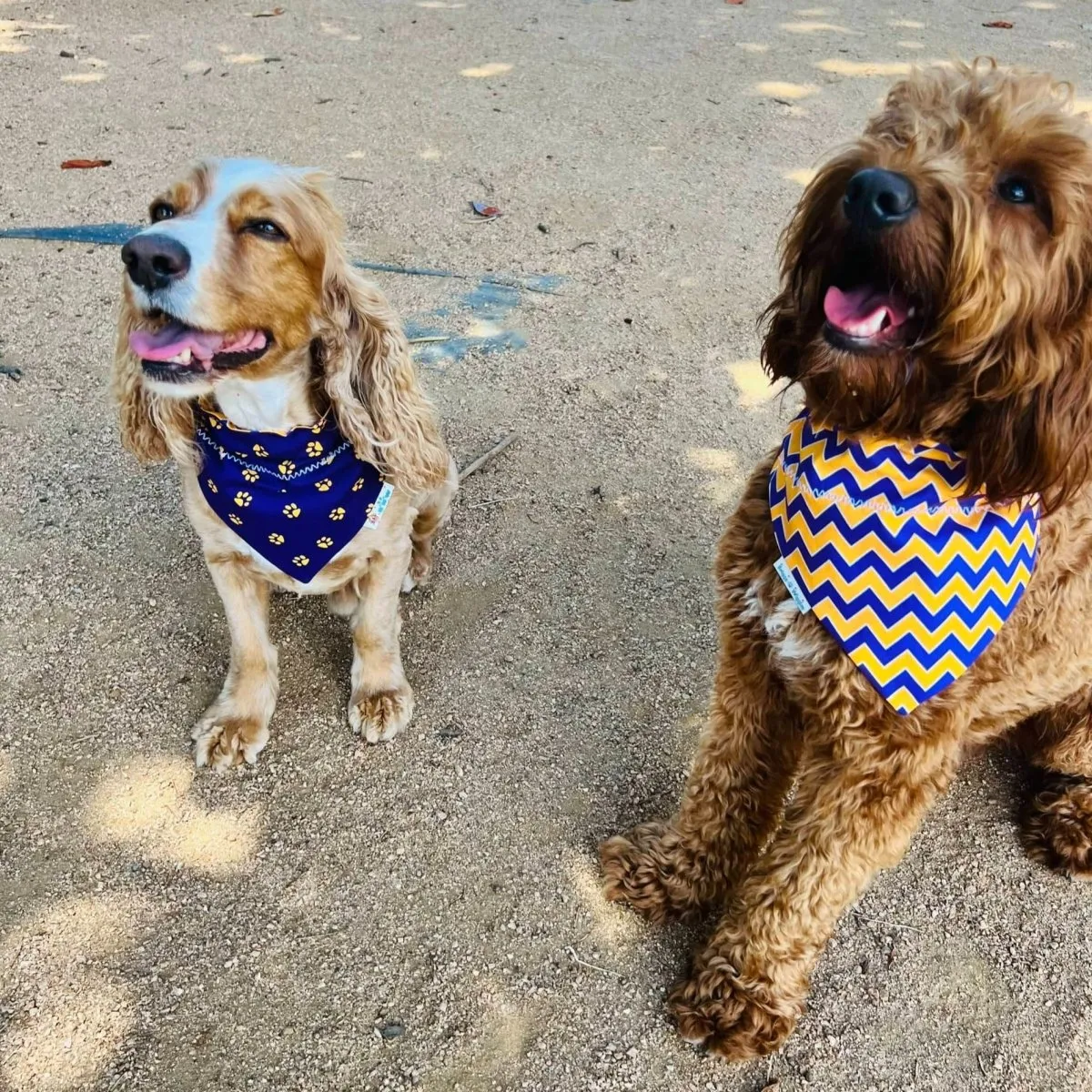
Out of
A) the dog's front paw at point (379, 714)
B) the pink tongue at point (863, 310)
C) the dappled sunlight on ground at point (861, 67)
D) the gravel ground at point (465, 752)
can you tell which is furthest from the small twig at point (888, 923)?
the dappled sunlight on ground at point (861, 67)

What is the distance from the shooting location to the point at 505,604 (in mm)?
3676

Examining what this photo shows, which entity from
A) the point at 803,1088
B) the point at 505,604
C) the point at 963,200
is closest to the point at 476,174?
the point at 505,604

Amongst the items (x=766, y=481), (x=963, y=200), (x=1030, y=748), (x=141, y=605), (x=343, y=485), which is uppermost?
(x=963, y=200)

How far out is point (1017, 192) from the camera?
65.2 inches

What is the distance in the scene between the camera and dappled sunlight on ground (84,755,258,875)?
2861 millimetres

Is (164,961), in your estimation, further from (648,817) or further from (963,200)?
(963,200)

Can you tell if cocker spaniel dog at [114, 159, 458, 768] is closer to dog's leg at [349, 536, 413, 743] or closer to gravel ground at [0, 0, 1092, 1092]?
dog's leg at [349, 536, 413, 743]

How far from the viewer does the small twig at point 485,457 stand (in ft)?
13.7

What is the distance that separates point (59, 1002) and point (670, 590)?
95.6 inches

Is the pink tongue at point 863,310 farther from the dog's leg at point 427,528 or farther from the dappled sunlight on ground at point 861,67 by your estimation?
the dappled sunlight on ground at point 861,67

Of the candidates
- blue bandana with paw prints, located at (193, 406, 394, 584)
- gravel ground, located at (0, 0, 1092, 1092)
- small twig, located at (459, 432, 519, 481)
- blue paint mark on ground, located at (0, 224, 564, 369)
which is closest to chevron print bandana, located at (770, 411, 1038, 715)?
gravel ground, located at (0, 0, 1092, 1092)

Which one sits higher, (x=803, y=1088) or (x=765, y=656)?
(x=765, y=656)

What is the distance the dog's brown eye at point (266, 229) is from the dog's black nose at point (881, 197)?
1564 millimetres

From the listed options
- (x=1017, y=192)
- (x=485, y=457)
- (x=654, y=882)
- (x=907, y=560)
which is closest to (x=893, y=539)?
(x=907, y=560)
